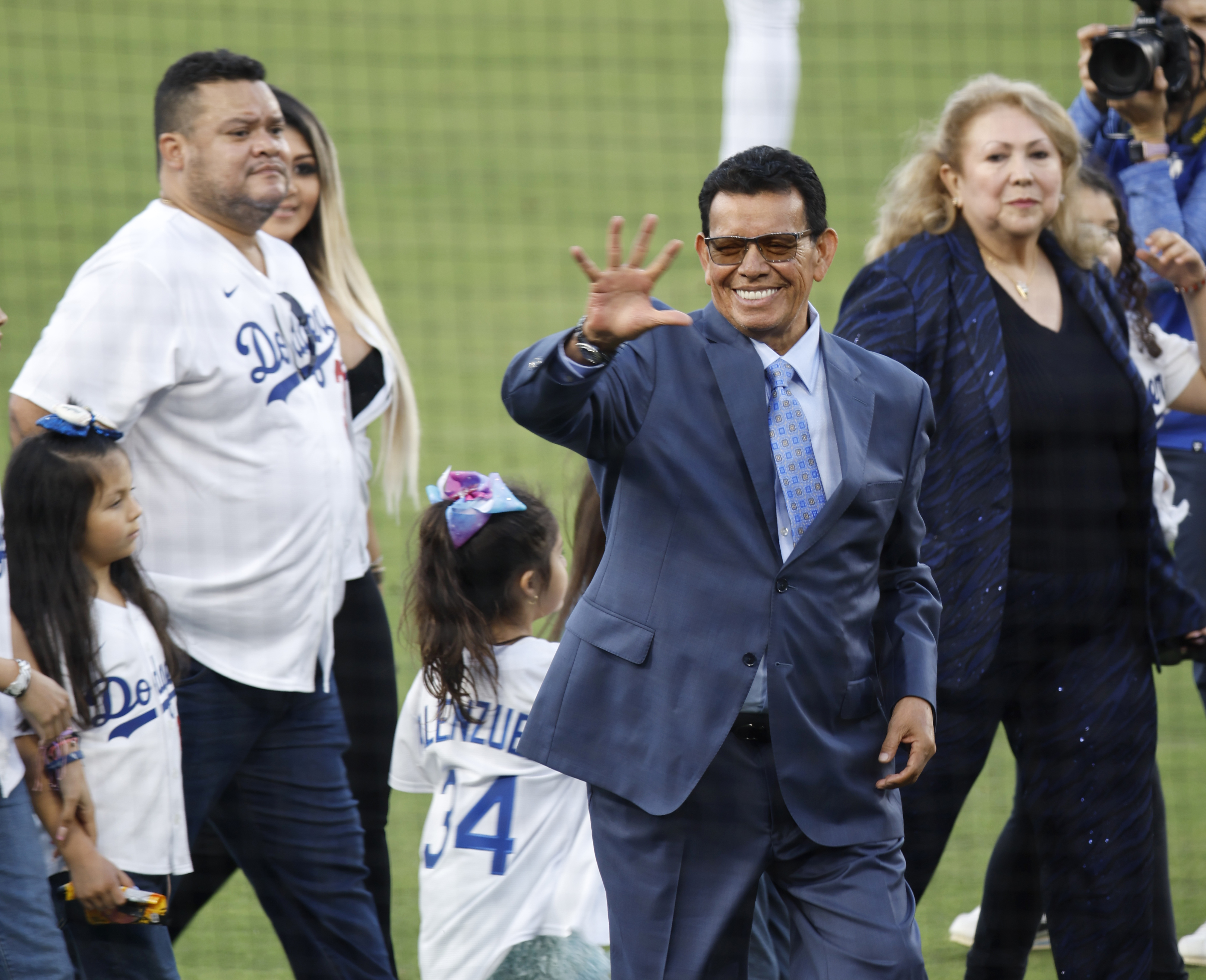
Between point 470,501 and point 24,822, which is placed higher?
point 470,501

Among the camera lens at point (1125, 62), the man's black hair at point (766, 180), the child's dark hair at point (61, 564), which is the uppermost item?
the camera lens at point (1125, 62)

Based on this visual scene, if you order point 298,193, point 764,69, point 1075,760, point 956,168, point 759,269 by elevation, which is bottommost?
point 1075,760

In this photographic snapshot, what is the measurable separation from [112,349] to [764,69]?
507 centimetres

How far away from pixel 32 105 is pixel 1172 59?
14157mm

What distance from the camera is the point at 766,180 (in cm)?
278

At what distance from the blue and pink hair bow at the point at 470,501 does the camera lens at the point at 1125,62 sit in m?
2.17

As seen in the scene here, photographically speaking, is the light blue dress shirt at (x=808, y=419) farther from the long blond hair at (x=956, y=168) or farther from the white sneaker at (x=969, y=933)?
the white sneaker at (x=969, y=933)

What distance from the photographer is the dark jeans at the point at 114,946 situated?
10.2 ft

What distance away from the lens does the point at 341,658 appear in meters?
4.09

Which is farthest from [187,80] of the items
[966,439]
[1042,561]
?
[1042,561]

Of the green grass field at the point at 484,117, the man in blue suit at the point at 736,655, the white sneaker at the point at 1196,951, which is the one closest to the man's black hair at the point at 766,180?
the man in blue suit at the point at 736,655

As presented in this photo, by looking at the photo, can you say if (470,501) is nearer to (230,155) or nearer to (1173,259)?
(230,155)

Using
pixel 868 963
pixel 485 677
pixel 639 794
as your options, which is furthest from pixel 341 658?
pixel 868 963

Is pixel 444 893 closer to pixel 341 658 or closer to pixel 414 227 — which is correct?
pixel 341 658
